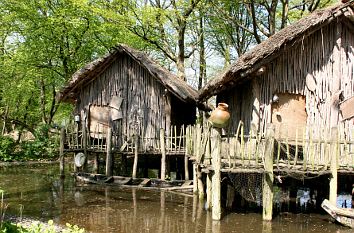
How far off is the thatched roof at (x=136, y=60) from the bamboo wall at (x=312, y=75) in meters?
3.50

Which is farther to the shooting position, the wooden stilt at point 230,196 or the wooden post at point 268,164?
the wooden stilt at point 230,196

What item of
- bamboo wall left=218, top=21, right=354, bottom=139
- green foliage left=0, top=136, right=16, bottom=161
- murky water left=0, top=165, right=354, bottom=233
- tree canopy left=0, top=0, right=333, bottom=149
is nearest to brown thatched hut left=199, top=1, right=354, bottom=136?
bamboo wall left=218, top=21, right=354, bottom=139

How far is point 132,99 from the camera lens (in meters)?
18.2

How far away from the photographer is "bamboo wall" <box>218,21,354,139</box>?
41.5 feet

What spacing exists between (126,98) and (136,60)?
2.11 m

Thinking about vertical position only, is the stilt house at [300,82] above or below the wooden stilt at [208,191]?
above

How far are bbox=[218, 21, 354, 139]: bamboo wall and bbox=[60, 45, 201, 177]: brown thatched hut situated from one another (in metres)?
4.48

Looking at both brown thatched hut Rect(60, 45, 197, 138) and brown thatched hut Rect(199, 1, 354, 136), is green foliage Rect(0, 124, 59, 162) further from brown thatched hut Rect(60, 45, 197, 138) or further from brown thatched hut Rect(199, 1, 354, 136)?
brown thatched hut Rect(199, 1, 354, 136)

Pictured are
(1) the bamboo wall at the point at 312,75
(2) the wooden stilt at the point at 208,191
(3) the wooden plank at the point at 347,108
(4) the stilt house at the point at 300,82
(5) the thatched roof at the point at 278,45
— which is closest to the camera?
(2) the wooden stilt at the point at 208,191

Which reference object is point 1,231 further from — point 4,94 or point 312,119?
point 4,94

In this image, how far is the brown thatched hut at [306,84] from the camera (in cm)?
1255

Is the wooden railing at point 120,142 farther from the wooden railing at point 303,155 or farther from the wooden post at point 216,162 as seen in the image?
the wooden post at point 216,162

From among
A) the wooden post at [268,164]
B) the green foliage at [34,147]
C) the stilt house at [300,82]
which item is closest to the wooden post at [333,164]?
the wooden post at [268,164]

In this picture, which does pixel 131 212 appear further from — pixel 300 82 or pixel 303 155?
pixel 300 82
